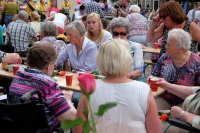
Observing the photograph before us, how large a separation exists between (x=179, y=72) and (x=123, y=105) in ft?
4.81

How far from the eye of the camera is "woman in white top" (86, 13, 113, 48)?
429 centimetres

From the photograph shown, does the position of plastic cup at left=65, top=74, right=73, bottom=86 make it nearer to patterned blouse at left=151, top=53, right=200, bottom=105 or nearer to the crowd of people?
the crowd of people

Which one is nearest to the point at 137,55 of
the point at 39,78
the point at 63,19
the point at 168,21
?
the point at 168,21

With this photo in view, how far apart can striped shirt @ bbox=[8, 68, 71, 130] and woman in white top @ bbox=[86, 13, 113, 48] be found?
2431 millimetres

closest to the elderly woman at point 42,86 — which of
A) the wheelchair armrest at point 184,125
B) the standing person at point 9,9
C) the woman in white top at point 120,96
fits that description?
the woman in white top at point 120,96

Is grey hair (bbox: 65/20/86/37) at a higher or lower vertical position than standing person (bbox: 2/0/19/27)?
lower

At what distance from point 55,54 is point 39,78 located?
1.04ft

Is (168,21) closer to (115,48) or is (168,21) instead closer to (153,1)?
(115,48)

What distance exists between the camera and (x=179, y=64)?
271cm

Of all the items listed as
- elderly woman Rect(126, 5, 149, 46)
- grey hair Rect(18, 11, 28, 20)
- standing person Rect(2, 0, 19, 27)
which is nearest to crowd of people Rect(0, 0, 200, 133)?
elderly woman Rect(126, 5, 149, 46)

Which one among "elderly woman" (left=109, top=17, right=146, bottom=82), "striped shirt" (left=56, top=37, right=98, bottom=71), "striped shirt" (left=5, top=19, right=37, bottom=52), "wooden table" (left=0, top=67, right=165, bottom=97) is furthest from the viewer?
"striped shirt" (left=5, top=19, right=37, bottom=52)

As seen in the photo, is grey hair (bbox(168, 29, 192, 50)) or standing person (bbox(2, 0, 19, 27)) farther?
standing person (bbox(2, 0, 19, 27))

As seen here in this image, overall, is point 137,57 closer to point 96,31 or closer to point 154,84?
point 154,84

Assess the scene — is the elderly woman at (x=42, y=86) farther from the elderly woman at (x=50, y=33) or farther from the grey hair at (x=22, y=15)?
the grey hair at (x=22, y=15)
